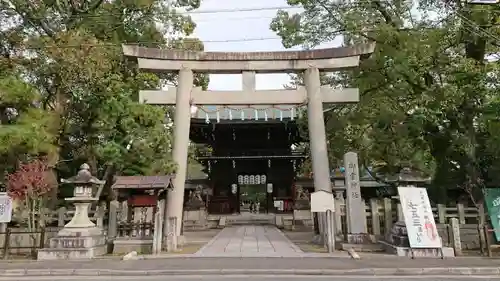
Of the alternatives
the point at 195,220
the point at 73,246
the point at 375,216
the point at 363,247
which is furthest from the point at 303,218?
the point at 73,246

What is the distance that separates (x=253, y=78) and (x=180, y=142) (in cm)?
369

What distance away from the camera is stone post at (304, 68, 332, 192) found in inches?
574

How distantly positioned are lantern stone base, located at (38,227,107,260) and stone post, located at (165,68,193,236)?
8.50 ft

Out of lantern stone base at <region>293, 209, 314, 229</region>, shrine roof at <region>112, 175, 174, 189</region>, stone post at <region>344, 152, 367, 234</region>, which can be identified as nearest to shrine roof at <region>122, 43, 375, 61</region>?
stone post at <region>344, 152, 367, 234</region>

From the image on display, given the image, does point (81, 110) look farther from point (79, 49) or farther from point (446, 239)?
point (446, 239)

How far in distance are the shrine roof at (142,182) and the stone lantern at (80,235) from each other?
106 centimetres

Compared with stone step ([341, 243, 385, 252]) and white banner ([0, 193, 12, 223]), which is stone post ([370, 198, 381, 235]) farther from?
white banner ([0, 193, 12, 223])

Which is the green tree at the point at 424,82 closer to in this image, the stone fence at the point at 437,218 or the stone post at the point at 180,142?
the stone fence at the point at 437,218

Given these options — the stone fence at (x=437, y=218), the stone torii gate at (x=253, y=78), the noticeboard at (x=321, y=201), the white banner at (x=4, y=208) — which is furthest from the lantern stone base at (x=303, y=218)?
the white banner at (x=4, y=208)

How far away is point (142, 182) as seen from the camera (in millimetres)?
12789

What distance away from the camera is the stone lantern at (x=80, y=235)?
465 inches

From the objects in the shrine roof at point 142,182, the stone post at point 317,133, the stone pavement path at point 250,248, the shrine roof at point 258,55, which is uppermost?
the shrine roof at point 258,55

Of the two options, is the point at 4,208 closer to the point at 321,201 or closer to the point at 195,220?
the point at 321,201

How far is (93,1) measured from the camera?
62.4ft
